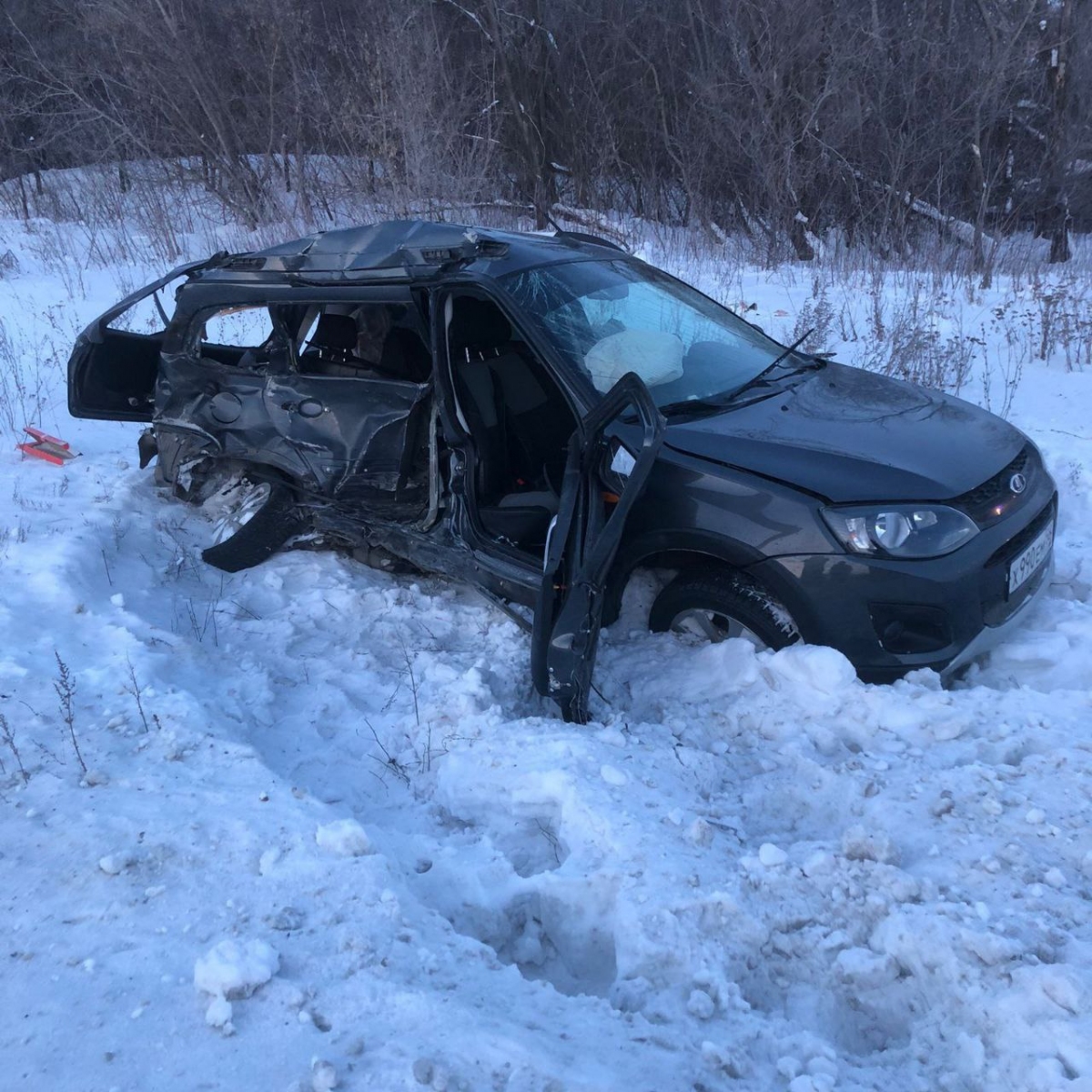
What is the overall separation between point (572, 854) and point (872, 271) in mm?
8756

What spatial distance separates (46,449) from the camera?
601cm

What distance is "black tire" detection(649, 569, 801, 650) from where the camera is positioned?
10.9 feet

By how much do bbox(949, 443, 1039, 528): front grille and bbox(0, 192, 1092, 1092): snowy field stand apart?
60 centimetres

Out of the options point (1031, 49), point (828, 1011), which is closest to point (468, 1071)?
point (828, 1011)

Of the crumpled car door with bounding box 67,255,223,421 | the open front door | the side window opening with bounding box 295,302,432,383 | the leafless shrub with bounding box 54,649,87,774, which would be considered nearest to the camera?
the leafless shrub with bounding box 54,649,87,774

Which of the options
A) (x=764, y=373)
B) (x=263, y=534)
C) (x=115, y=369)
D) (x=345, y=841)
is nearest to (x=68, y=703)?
(x=345, y=841)

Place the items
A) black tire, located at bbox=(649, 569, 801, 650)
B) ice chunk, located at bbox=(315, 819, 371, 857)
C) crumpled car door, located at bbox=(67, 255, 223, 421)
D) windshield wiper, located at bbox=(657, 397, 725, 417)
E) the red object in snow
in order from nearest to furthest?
1. ice chunk, located at bbox=(315, 819, 371, 857)
2. black tire, located at bbox=(649, 569, 801, 650)
3. windshield wiper, located at bbox=(657, 397, 725, 417)
4. crumpled car door, located at bbox=(67, 255, 223, 421)
5. the red object in snow

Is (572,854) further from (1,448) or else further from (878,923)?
(1,448)

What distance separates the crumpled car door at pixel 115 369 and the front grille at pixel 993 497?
13.7 feet

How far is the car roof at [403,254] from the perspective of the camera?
3.83 meters

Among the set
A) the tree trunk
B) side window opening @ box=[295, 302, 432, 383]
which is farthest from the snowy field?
the tree trunk

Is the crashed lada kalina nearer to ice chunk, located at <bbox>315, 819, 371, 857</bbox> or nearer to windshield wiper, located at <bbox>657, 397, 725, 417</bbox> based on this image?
windshield wiper, located at <bbox>657, 397, 725, 417</bbox>

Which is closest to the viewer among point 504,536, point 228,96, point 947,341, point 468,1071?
point 468,1071

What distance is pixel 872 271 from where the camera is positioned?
9641 millimetres
